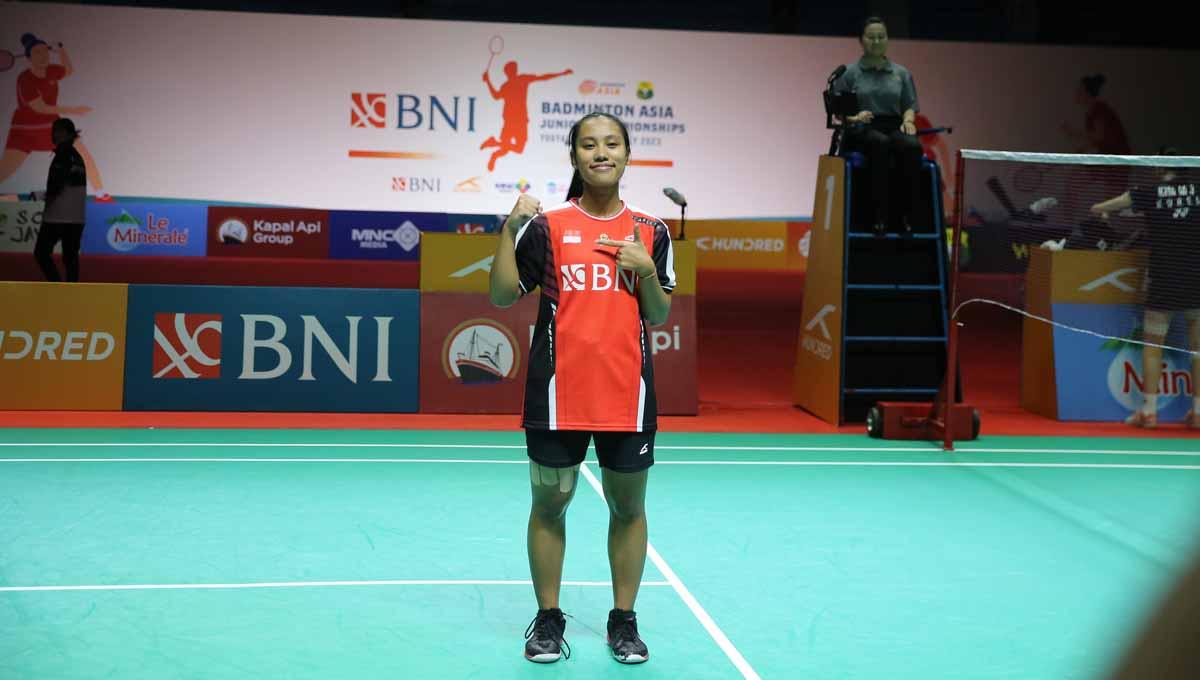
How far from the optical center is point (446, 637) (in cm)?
447

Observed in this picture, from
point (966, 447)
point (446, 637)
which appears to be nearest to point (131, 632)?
point (446, 637)

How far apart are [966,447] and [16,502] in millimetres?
6046

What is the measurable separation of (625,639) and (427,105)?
16.5 m

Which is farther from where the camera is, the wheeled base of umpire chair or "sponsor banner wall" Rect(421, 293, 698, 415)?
"sponsor banner wall" Rect(421, 293, 698, 415)

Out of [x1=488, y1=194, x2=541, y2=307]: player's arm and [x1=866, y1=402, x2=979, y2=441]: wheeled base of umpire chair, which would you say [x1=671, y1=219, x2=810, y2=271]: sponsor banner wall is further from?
[x1=488, y1=194, x2=541, y2=307]: player's arm

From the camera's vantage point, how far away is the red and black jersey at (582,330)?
4.04 m

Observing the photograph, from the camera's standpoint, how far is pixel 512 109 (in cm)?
1998

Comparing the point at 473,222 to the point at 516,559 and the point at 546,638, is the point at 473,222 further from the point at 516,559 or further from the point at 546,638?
the point at 546,638

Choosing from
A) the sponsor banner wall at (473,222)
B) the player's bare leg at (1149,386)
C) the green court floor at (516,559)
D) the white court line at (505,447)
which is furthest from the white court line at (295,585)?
the sponsor banner wall at (473,222)

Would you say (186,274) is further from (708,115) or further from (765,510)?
(765,510)

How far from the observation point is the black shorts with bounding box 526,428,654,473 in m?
4.07

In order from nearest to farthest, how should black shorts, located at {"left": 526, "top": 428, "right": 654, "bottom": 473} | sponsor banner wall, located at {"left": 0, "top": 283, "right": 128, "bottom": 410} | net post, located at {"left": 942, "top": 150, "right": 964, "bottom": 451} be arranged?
black shorts, located at {"left": 526, "top": 428, "right": 654, "bottom": 473}
net post, located at {"left": 942, "top": 150, "right": 964, "bottom": 451}
sponsor banner wall, located at {"left": 0, "top": 283, "right": 128, "bottom": 410}

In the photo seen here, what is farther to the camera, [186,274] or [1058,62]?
[1058,62]

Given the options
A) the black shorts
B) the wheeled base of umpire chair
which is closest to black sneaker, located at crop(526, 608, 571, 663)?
the black shorts
